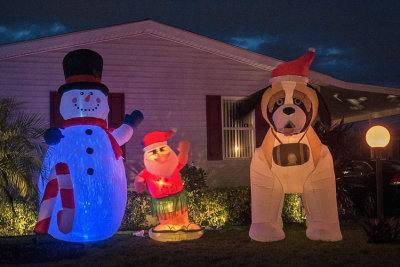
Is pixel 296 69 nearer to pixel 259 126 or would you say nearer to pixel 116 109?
pixel 259 126

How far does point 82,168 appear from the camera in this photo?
22.4ft

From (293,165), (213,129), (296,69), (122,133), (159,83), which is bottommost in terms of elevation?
(293,165)

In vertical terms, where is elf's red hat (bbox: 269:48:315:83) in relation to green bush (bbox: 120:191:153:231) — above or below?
above

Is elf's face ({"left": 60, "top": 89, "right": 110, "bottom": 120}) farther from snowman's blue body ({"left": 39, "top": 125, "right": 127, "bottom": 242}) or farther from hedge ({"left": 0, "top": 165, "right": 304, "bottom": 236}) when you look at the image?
hedge ({"left": 0, "top": 165, "right": 304, "bottom": 236})

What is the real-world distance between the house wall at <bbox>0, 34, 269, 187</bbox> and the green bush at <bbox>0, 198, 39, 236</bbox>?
1615mm

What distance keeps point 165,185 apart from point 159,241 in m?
0.85

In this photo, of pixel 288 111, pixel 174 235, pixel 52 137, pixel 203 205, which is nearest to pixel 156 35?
pixel 203 205

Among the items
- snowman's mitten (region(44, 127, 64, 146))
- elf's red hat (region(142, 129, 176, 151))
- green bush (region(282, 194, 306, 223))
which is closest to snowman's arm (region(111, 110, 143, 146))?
elf's red hat (region(142, 129, 176, 151))

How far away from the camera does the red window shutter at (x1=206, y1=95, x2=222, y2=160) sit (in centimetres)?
1054

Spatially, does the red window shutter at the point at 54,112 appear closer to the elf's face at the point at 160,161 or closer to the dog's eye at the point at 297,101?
the elf's face at the point at 160,161

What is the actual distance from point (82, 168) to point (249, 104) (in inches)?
102

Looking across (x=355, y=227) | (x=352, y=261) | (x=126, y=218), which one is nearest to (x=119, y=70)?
(x=126, y=218)

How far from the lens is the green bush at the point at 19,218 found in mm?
8656

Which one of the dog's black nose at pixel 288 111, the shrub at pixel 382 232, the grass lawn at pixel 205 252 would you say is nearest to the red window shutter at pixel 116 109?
the grass lawn at pixel 205 252
